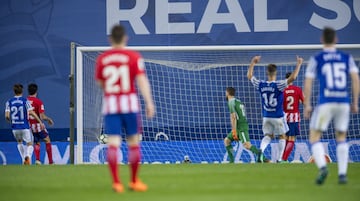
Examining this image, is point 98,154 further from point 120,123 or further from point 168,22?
point 120,123

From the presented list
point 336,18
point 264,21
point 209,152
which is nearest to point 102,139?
point 209,152

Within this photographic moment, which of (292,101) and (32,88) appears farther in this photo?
(32,88)

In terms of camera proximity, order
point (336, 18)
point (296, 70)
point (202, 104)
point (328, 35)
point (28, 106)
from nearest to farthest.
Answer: point (328, 35) → point (296, 70) → point (28, 106) → point (202, 104) → point (336, 18)

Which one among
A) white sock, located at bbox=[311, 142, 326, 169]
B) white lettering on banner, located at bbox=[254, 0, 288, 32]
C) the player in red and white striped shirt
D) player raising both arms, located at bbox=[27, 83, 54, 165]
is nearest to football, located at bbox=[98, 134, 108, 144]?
player raising both arms, located at bbox=[27, 83, 54, 165]

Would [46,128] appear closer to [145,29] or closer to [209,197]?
[145,29]

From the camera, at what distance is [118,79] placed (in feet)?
32.0

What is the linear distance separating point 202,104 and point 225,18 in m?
2.48

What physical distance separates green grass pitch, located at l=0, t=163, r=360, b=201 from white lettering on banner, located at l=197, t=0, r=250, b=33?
27.0 feet

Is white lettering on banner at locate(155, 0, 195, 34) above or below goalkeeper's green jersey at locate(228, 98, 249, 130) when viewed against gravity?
above

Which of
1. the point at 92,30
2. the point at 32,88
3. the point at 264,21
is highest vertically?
the point at 264,21

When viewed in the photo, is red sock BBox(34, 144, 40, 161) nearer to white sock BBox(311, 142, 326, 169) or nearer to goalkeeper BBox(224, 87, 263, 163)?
goalkeeper BBox(224, 87, 263, 163)

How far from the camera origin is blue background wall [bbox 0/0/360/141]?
2281 cm

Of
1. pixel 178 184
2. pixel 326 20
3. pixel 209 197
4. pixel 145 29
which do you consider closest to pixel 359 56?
pixel 326 20

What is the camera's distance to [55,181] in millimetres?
12047
